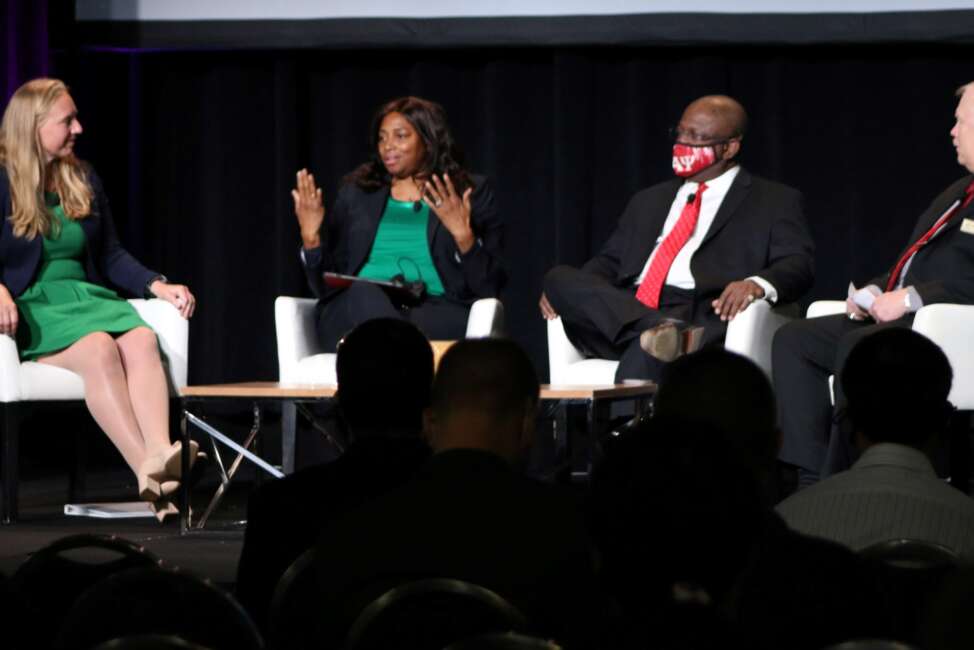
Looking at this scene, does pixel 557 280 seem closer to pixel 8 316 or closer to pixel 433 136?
pixel 433 136

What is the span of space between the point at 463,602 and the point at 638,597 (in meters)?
0.26

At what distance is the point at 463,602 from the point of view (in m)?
1.33

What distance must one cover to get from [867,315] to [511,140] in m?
2.35

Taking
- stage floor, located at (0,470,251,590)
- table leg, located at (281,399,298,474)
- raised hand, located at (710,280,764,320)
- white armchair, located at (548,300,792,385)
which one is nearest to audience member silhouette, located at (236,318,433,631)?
stage floor, located at (0,470,251,590)

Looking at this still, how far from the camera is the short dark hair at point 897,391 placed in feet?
6.45

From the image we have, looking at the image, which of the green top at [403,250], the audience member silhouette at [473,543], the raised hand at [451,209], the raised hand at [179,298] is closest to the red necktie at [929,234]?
the raised hand at [451,209]

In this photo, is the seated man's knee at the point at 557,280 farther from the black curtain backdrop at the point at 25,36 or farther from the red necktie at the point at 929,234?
the black curtain backdrop at the point at 25,36

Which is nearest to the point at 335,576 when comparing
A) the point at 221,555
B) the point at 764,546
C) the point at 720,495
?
the point at 764,546

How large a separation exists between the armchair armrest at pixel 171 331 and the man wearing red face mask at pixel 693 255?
1148 mm

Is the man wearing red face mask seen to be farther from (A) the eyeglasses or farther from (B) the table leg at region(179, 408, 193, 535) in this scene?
(B) the table leg at region(179, 408, 193, 535)

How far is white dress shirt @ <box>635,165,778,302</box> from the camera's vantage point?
4938 millimetres

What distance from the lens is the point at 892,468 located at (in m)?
1.88

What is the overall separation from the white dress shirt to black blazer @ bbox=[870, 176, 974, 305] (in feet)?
2.26

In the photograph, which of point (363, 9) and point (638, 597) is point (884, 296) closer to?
point (363, 9)
